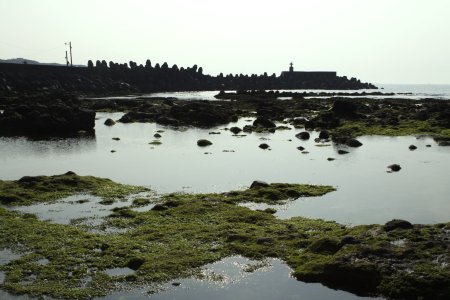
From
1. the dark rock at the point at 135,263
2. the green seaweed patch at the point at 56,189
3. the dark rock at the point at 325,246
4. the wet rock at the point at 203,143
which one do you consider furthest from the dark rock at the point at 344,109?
the dark rock at the point at 135,263

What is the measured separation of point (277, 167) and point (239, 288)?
25.7 meters

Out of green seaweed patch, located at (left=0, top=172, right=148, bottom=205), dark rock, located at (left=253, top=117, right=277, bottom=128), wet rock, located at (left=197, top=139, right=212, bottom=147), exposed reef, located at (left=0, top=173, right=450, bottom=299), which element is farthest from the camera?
dark rock, located at (left=253, top=117, right=277, bottom=128)

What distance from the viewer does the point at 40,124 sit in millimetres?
67625

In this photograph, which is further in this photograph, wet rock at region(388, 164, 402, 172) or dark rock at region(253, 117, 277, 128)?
dark rock at region(253, 117, 277, 128)

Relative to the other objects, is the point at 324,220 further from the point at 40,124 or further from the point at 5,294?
the point at 40,124

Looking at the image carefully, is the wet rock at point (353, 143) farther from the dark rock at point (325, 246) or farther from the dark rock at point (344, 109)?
the dark rock at point (325, 246)

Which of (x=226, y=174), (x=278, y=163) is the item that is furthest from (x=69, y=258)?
(x=278, y=163)

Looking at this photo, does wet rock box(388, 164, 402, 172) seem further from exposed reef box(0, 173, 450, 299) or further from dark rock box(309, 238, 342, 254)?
dark rock box(309, 238, 342, 254)

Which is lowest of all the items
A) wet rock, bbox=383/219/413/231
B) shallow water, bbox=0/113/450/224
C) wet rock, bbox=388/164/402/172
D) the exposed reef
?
shallow water, bbox=0/113/450/224

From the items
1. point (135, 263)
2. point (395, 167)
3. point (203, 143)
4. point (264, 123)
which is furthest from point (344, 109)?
point (135, 263)

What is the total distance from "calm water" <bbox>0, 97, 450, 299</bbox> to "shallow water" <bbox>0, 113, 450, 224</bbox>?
3.0 inches

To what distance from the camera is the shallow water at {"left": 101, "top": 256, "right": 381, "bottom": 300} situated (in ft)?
52.2

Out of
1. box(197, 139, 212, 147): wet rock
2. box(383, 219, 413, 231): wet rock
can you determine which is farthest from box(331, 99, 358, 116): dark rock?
box(383, 219, 413, 231): wet rock

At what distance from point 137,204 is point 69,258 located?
31.8ft
